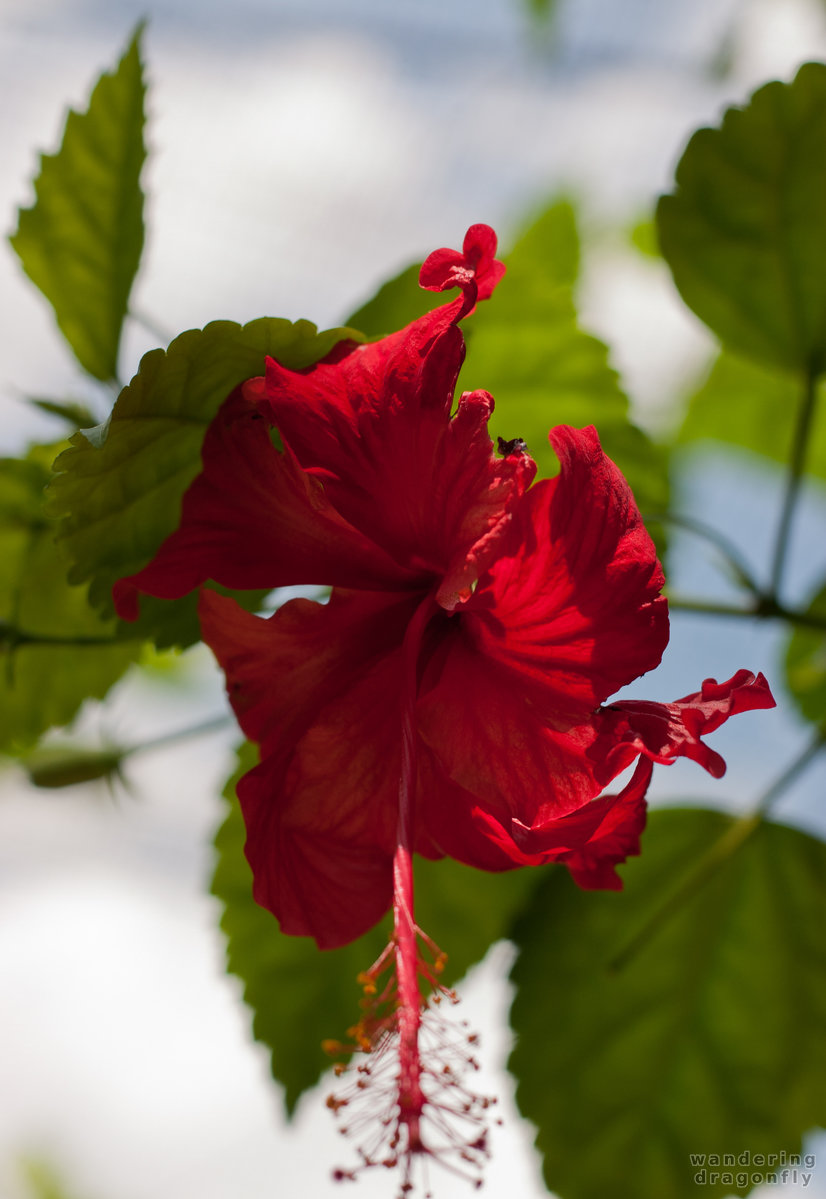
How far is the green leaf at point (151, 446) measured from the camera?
488 millimetres

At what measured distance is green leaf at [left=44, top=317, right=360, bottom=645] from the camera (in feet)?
1.60

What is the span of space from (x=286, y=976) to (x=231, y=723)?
0.59 feet

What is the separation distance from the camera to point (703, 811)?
0.90 metres

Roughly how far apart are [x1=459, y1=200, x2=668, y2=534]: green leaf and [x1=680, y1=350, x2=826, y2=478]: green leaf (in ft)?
1.73

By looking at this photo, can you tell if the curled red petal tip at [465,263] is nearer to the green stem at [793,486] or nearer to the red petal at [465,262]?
the red petal at [465,262]

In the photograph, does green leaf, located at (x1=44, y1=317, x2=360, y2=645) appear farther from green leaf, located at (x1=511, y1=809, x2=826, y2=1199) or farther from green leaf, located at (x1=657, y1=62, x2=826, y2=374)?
green leaf, located at (x1=511, y1=809, x2=826, y2=1199)

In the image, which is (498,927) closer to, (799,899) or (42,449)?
(799,899)

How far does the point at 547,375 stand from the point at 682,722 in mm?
Answer: 316

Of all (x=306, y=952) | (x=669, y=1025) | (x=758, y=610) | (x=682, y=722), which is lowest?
(x=669, y=1025)

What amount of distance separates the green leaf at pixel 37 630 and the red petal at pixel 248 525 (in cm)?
21

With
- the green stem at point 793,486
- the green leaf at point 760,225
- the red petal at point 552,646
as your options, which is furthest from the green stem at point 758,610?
the red petal at point 552,646

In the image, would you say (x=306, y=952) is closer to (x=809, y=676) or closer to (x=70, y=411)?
(x=70, y=411)

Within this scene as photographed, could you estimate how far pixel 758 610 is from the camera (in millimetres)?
806

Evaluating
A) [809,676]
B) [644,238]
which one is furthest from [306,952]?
[644,238]
